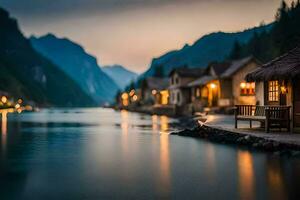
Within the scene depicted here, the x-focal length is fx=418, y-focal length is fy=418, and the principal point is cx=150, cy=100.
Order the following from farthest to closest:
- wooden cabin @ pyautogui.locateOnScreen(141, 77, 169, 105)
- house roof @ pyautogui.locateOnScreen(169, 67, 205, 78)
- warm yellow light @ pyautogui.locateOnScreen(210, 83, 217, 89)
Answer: wooden cabin @ pyautogui.locateOnScreen(141, 77, 169, 105), house roof @ pyautogui.locateOnScreen(169, 67, 205, 78), warm yellow light @ pyautogui.locateOnScreen(210, 83, 217, 89)

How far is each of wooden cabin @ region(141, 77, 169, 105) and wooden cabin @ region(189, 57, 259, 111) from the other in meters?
26.5

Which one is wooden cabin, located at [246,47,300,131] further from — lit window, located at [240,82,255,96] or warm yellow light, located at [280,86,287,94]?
lit window, located at [240,82,255,96]

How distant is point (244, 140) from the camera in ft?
69.0

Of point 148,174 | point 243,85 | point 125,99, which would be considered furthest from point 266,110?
point 125,99

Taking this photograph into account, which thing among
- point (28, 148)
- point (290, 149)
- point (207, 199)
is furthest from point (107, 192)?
point (28, 148)

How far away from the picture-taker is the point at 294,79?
2223 centimetres

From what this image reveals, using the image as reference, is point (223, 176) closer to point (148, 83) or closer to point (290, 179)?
→ point (290, 179)

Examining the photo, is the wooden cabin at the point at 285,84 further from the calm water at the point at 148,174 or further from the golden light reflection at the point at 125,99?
the golden light reflection at the point at 125,99

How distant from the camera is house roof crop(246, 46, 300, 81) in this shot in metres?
20.8

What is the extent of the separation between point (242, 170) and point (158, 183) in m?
3.84

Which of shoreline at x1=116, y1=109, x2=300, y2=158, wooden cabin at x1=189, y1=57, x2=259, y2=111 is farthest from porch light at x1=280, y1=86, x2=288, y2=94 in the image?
wooden cabin at x1=189, y1=57, x2=259, y2=111

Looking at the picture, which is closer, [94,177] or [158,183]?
[158,183]

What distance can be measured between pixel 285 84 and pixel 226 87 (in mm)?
29510

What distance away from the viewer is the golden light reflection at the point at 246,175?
452 inches
